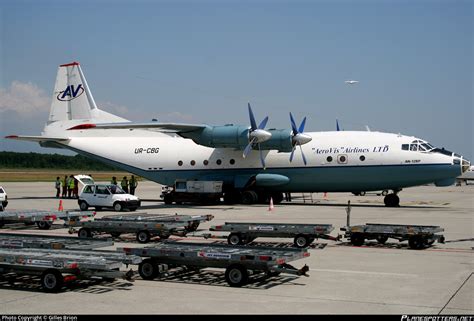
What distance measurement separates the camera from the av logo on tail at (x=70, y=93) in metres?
42.4

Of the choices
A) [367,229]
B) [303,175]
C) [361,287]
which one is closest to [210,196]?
[303,175]

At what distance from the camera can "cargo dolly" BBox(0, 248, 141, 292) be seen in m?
10.7

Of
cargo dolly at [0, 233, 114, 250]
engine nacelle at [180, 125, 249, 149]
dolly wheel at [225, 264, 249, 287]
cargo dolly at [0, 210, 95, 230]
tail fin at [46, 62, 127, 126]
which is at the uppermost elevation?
tail fin at [46, 62, 127, 126]

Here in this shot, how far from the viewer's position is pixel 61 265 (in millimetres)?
10695

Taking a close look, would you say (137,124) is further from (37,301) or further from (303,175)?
(37,301)

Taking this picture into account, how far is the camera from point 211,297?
33.6ft

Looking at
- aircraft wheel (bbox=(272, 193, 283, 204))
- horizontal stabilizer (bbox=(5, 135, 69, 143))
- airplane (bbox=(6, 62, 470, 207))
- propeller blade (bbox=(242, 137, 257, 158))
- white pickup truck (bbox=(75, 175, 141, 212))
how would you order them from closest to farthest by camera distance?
white pickup truck (bbox=(75, 175, 141, 212)), airplane (bbox=(6, 62, 470, 207)), propeller blade (bbox=(242, 137, 257, 158)), aircraft wheel (bbox=(272, 193, 283, 204)), horizontal stabilizer (bbox=(5, 135, 69, 143))

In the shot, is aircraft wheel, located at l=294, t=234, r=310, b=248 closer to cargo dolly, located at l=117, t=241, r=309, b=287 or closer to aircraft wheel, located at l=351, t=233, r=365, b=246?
aircraft wheel, located at l=351, t=233, r=365, b=246

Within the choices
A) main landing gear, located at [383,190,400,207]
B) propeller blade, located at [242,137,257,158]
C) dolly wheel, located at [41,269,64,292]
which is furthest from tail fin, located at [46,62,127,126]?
dolly wheel, located at [41,269,64,292]

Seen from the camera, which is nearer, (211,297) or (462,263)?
(211,297)

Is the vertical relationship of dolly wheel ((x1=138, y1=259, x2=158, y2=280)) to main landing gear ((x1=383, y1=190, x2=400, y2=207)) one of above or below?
below

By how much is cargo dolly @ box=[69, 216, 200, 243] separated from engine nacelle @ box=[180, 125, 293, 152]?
1607 centimetres

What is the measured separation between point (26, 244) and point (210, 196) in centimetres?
2232

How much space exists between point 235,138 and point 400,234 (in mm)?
19449
